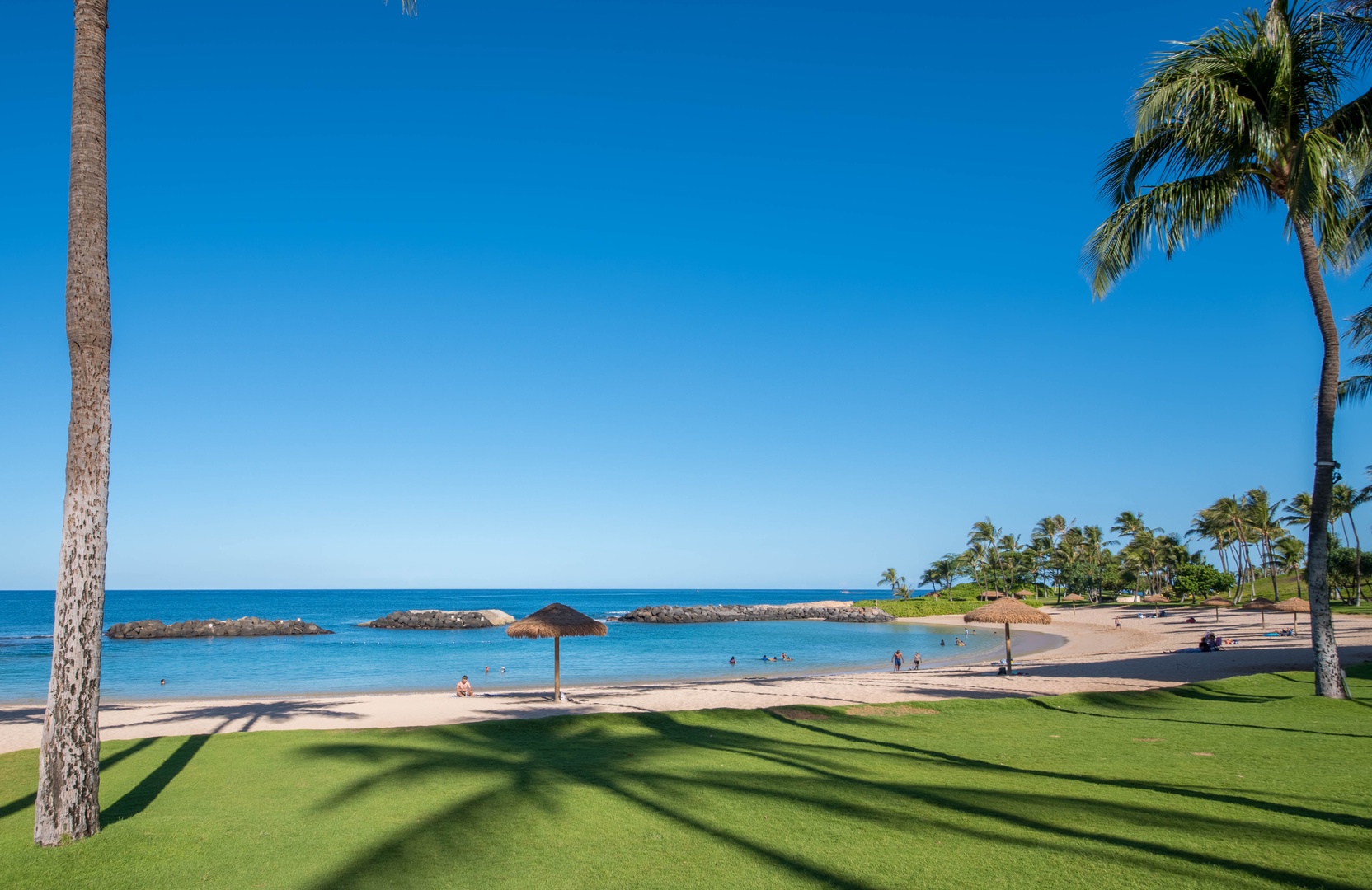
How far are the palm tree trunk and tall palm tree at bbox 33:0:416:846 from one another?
15955 mm

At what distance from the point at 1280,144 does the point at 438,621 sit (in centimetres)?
8894

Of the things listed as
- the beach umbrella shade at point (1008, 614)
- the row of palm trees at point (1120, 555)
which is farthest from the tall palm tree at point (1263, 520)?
the beach umbrella shade at point (1008, 614)

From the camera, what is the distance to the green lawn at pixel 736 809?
594 centimetres

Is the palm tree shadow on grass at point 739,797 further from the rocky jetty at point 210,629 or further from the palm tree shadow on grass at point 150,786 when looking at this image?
→ the rocky jetty at point 210,629

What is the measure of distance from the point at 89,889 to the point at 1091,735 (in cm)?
1196

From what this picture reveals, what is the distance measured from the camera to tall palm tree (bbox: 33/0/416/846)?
23.3 ft

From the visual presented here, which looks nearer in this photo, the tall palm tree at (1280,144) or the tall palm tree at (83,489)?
the tall palm tree at (83,489)

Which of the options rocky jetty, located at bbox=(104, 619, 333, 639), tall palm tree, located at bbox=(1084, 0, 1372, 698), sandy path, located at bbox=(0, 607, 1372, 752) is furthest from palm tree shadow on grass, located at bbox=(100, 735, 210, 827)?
rocky jetty, located at bbox=(104, 619, 333, 639)

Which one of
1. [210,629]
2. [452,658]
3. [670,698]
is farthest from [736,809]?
[210,629]

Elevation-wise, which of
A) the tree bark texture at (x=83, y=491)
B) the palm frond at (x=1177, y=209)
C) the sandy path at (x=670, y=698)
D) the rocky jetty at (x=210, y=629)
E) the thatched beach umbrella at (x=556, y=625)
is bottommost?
the rocky jetty at (x=210, y=629)

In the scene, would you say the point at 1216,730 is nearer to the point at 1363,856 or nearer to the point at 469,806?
the point at 1363,856

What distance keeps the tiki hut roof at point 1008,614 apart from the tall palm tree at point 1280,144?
445 inches

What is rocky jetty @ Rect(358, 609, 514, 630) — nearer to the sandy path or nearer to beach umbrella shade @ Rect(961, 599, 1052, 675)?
the sandy path

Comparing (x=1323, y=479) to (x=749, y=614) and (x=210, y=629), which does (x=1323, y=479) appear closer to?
(x=210, y=629)
